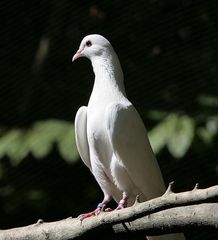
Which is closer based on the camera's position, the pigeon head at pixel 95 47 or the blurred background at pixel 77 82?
the pigeon head at pixel 95 47

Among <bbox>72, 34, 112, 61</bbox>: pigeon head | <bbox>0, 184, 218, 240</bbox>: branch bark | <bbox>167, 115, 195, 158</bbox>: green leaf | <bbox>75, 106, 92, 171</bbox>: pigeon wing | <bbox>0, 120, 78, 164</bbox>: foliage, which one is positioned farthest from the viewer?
<bbox>0, 120, 78, 164</bbox>: foliage

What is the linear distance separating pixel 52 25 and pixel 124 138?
96 cm

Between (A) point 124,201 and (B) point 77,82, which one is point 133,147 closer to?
(A) point 124,201

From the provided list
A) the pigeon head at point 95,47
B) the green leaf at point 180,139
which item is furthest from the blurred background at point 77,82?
the pigeon head at point 95,47

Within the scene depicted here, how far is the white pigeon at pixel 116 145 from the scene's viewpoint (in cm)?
234

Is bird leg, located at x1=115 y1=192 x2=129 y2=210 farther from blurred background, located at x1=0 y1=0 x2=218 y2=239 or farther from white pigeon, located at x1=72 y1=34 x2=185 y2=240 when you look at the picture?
blurred background, located at x1=0 y1=0 x2=218 y2=239

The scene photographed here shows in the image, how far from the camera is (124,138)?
7.73 ft

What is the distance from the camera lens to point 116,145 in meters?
2.35

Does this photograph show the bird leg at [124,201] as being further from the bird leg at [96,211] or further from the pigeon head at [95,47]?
the pigeon head at [95,47]

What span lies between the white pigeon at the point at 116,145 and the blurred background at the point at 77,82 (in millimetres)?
443

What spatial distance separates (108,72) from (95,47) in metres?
0.12

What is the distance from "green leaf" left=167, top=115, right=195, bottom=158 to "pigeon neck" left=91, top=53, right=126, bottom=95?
1.07ft

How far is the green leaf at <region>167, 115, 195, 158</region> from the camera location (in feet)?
8.86

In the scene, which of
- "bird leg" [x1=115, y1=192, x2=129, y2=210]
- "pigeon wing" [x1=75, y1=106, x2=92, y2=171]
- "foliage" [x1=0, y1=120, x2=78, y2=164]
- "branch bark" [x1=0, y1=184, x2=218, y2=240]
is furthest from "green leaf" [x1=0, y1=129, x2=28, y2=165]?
"branch bark" [x1=0, y1=184, x2=218, y2=240]
